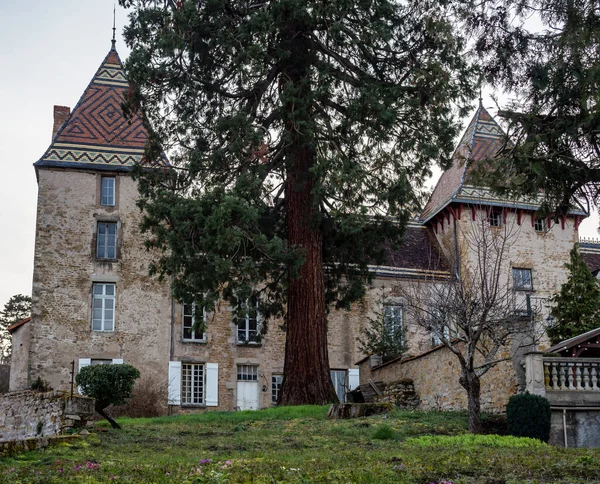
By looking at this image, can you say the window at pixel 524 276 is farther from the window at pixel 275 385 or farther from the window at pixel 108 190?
the window at pixel 108 190

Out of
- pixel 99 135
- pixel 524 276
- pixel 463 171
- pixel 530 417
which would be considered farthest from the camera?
pixel 524 276

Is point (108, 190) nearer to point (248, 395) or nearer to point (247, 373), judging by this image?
point (247, 373)

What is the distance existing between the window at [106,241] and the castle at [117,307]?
0.10 feet

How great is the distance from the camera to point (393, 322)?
25.6 meters

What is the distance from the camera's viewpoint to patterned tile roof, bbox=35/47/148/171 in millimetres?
26359

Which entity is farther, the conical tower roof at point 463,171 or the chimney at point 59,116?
the conical tower roof at point 463,171

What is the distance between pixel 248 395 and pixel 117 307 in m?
4.91

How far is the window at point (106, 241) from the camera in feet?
85.9

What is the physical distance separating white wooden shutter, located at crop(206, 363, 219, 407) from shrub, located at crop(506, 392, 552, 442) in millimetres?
13657

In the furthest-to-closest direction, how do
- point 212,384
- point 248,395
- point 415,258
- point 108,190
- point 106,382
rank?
point 415,258 → point 108,190 → point 248,395 → point 212,384 → point 106,382

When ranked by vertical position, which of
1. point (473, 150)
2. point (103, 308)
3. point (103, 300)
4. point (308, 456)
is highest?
point (473, 150)

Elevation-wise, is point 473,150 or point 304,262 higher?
point 473,150

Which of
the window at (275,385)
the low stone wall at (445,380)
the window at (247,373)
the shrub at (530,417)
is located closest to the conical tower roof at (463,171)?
the window at (275,385)

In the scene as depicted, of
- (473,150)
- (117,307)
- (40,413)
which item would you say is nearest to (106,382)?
(40,413)
